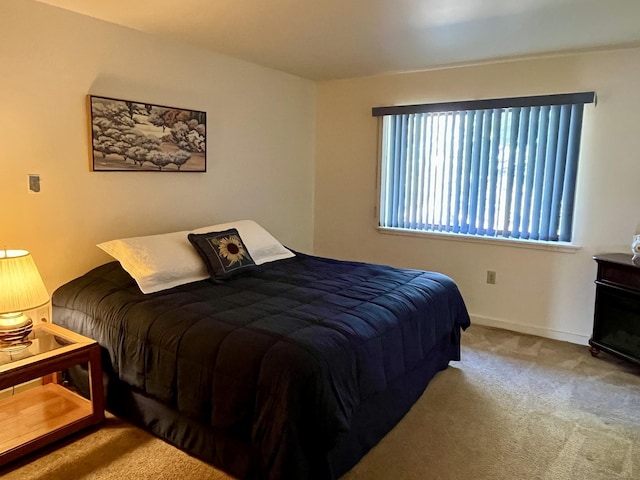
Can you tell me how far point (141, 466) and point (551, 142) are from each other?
3514 mm

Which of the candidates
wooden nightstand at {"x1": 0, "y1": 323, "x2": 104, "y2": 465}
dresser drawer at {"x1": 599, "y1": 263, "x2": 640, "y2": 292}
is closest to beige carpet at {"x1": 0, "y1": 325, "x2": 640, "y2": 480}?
wooden nightstand at {"x1": 0, "y1": 323, "x2": 104, "y2": 465}

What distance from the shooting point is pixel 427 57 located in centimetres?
364

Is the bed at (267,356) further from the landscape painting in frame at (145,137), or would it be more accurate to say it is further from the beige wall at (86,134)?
the landscape painting in frame at (145,137)

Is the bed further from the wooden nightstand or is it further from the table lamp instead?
the table lamp

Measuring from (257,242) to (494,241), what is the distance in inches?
79.4

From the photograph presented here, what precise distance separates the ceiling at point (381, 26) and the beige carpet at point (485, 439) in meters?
2.24

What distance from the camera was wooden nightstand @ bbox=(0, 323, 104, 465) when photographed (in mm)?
2051

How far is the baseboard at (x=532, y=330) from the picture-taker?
3625 millimetres

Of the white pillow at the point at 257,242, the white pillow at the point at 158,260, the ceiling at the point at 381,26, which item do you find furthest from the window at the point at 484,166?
the white pillow at the point at 158,260

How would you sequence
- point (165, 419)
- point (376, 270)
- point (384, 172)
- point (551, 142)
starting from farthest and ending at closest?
point (384, 172) → point (551, 142) → point (376, 270) → point (165, 419)

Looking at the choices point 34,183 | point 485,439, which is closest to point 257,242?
point 34,183

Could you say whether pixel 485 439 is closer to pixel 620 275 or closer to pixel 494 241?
pixel 620 275

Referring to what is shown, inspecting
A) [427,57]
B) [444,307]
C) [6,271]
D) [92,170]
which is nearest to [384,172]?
[427,57]

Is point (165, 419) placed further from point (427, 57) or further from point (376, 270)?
Answer: point (427, 57)
